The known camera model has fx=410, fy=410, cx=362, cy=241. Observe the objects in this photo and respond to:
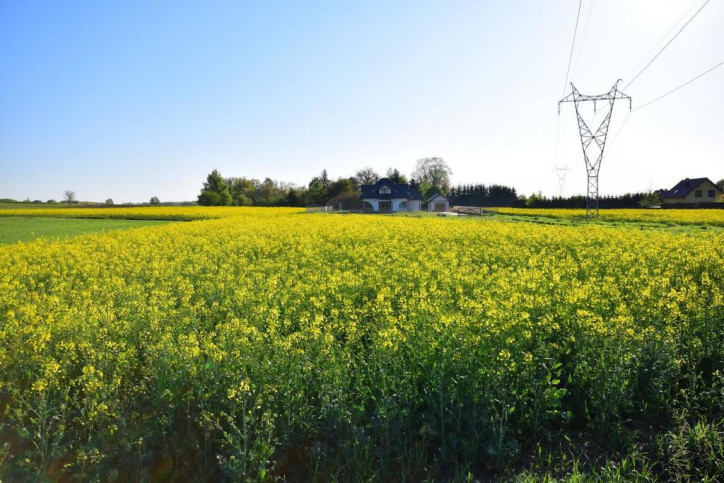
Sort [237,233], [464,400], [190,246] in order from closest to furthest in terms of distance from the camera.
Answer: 1. [464,400]
2. [190,246]
3. [237,233]

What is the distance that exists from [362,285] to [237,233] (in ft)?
43.5

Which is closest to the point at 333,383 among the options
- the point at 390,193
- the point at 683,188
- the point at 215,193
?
the point at 390,193

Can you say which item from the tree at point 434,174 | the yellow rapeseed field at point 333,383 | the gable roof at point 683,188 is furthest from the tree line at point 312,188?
the yellow rapeseed field at point 333,383

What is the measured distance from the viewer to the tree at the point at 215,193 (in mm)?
98125

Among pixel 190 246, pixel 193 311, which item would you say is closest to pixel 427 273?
pixel 193 311

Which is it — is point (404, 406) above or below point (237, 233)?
below

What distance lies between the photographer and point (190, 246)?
53.7 ft

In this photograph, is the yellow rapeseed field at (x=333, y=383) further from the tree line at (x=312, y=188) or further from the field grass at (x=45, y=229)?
the tree line at (x=312, y=188)

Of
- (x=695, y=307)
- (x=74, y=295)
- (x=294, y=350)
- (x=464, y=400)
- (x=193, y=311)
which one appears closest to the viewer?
(x=464, y=400)

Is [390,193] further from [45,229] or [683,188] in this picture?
[683,188]

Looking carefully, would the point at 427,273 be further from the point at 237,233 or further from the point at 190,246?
the point at 237,233

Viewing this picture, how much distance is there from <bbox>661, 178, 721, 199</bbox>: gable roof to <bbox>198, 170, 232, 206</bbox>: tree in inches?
4011

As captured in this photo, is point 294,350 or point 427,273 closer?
point 294,350

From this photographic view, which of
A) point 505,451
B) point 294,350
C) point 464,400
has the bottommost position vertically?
point 505,451
